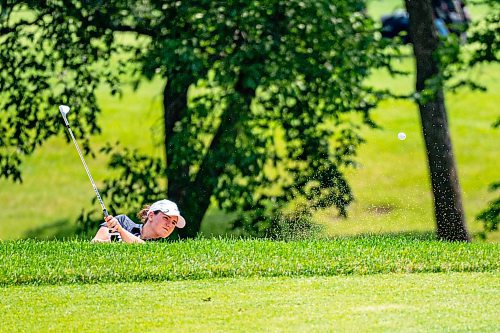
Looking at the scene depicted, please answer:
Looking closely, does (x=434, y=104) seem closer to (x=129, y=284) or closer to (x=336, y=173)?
(x=336, y=173)

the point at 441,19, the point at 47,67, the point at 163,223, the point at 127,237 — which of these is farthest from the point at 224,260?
the point at 441,19

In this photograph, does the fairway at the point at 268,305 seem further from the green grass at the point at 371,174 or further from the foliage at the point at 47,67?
the green grass at the point at 371,174

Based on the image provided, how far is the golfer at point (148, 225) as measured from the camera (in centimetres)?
1087

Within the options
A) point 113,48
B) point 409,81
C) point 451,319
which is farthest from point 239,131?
point 409,81

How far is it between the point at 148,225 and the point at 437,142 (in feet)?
14.6

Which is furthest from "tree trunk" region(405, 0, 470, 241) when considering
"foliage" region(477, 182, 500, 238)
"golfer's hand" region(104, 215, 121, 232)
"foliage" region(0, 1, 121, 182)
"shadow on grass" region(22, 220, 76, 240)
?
"shadow on grass" region(22, 220, 76, 240)

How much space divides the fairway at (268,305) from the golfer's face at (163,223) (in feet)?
5.16

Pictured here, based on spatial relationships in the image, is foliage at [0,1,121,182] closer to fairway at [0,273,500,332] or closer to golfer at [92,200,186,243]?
golfer at [92,200,186,243]

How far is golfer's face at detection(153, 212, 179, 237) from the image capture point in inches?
430

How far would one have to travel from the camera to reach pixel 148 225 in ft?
36.7

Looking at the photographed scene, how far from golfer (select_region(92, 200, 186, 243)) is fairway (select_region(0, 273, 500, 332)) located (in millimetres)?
1547

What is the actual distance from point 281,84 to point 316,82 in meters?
0.72

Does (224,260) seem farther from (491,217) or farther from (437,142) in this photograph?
(491,217)

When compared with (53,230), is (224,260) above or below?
above
